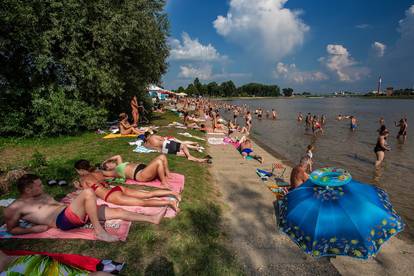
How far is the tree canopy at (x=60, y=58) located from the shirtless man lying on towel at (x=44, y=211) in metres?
8.71

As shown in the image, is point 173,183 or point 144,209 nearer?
point 144,209

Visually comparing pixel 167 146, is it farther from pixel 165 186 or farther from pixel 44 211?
pixel 44 211

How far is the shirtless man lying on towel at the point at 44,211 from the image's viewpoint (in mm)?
3971

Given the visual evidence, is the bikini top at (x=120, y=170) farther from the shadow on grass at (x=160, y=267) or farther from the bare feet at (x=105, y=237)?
the shadow on grass at (x=160, y=267)

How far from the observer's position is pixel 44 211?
4.20m

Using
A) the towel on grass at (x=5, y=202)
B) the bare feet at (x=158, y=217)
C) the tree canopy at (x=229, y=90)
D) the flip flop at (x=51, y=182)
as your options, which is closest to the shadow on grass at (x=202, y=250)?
the bare feet at (x=158, y=217)

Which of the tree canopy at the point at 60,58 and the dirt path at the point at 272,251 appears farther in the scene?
the tree canopy at the point at 60,58

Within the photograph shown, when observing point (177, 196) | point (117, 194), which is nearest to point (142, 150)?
point (177, 196)

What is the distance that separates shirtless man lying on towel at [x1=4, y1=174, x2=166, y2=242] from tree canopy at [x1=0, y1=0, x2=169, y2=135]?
871 cm

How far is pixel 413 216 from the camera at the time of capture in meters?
6.56

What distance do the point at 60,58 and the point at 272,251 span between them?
12.6 metres

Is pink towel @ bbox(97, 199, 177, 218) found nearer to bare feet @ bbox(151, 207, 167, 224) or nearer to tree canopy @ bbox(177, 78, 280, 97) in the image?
bare feet @ bbox(151, 207, 167, 224)

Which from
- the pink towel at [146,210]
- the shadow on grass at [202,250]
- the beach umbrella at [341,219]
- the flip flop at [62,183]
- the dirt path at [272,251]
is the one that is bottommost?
the dirt path at [272,251]

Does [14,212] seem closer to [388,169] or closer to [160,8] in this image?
[388,169]
